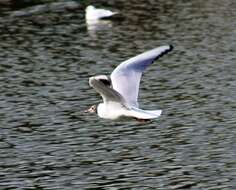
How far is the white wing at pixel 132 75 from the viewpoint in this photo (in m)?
15.7

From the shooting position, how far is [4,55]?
29.7 meters

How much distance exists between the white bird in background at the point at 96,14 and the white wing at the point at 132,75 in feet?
67.0

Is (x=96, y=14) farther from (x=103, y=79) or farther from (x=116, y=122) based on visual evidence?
(x=103, y=79)

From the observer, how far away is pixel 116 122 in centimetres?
2023

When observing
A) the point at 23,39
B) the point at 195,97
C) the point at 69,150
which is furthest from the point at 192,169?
the point at 23,39

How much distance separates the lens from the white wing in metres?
15.7

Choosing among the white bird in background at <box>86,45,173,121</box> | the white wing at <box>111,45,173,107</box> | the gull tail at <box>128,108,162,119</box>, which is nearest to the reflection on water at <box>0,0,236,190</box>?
the white bird in background at <box>86,45,173,121</box>

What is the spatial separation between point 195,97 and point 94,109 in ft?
19.2

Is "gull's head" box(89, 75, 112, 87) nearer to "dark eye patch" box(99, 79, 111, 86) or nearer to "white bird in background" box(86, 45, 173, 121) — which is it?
"dark eye patch" box(99, 79, 111, 86)

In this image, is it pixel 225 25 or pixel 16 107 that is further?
pixel 225 25

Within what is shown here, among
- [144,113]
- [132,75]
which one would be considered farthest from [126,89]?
[144,113]

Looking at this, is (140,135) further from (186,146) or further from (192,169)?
(192,169)

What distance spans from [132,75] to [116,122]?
4.48m

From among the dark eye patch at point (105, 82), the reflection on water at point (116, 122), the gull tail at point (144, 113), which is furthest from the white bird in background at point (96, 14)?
the dark eye patch at point (105, 82)
